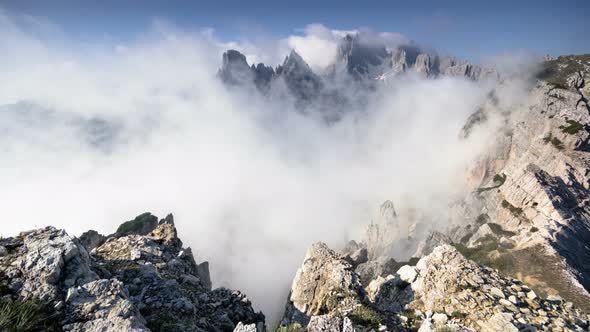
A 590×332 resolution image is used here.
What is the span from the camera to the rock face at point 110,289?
414 inches

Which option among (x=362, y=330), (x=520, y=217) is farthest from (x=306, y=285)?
(x=520, y=217)

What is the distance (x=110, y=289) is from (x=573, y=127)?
187m

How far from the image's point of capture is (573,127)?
13900cm

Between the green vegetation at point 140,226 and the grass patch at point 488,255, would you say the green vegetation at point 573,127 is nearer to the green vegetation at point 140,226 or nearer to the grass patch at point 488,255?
the grass patch at point 488,255

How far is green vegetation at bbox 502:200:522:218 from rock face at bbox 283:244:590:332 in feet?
406

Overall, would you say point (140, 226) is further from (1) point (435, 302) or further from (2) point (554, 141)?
(2) point (554, 141)

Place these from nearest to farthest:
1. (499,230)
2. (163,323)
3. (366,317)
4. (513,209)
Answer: (163,323) < (366,317) < (499,230) < (513,209)

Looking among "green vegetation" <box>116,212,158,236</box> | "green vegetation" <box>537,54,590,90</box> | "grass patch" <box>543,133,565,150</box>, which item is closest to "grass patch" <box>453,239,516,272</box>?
"grass patch" <box>543,133,565,150</box>

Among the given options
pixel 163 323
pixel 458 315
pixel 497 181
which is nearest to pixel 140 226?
pixel 163 323

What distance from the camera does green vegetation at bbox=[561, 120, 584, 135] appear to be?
137 metres

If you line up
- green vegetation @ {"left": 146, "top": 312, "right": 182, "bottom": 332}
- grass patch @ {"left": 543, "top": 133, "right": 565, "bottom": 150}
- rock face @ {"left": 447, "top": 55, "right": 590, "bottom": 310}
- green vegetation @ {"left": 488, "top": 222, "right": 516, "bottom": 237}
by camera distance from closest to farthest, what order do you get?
1. green vegetation @ {"left": 146, "top": 312, "right": 182, "bottom": 332}
2. rock face @ {"left": 447, "top": 55, "right": 590, "bottom": 310}
3. green vegetation @ {"left": 488, "top": 222, "right": 516, "bottom": 237}
4. grass patch @ {"left": 543, "top": 133, "right": 565, "bottom": 150}

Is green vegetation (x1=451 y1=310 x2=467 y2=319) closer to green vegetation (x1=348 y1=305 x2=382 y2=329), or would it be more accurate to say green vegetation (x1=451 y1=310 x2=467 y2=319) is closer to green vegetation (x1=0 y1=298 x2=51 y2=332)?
green vegetation (x1=348 y1=305 x2=382 y2=329)

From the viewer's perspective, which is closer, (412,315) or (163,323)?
(163,323)

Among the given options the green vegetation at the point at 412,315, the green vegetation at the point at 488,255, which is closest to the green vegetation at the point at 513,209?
the green vegetation at the point at 488,255
